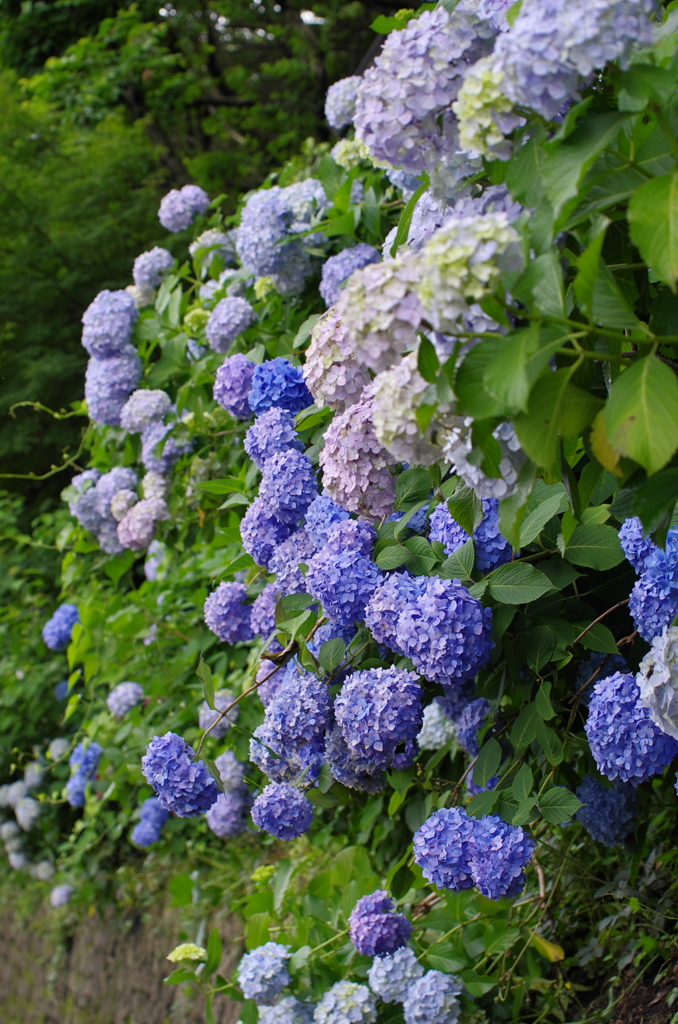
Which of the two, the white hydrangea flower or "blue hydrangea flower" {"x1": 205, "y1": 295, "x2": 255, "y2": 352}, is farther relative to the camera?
"blue hydrangea flower" {"x1": 205, "y1": 295, "x2": 255, "y2": 352}

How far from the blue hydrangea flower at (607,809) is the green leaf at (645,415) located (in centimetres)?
107

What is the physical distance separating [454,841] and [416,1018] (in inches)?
19.8

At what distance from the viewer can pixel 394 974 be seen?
1604mm

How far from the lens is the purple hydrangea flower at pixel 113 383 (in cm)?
253

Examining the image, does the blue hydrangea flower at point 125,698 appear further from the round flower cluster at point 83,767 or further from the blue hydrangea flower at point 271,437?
the blue hydrangea flower at point 271,437

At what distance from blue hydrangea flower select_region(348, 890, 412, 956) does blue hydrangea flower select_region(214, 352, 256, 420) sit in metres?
0.98

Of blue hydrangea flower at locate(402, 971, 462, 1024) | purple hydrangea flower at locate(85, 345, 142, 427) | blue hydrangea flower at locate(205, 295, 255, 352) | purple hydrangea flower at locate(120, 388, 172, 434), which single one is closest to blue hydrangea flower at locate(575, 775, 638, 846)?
blue hydrangea flower at locate(402, 971, 462, 1024)

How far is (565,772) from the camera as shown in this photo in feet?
5.29

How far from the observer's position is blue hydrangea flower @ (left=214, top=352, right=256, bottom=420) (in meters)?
1.76

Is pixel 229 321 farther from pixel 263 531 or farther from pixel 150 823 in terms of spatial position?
pixel 150 823

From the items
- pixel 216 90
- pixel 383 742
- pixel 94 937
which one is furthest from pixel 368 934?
pixel 216 90

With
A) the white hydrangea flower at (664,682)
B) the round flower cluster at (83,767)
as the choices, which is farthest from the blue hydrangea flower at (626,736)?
the round flower cluster at (83,767)

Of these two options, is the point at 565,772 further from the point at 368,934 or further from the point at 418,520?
the point at 418,520

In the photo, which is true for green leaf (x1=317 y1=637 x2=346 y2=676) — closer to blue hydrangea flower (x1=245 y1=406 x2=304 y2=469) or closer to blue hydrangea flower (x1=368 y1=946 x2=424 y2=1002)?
blue hydrangea flower (x1=245 y1=406 x2=304 y2=469)
